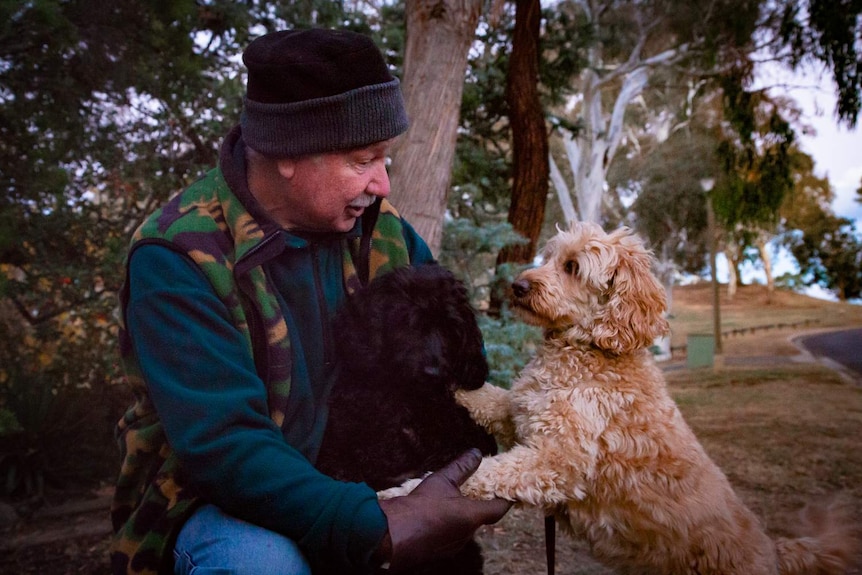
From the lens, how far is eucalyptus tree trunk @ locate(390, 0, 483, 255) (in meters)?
3.87

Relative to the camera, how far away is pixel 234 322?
68.4 inches

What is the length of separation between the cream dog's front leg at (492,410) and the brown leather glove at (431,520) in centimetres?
56

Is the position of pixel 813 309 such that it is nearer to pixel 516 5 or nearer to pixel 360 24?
pixel 516 5

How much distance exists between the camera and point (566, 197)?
14.5 metres

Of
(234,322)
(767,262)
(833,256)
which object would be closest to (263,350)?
(234,322)

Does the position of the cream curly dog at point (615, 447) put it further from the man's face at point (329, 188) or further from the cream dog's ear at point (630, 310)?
the man's face at point (329, 188)

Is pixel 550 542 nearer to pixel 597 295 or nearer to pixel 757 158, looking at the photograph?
pixel 597 295

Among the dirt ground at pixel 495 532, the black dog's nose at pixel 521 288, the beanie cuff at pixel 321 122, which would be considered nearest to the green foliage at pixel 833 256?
the dirt ground at pixel 495 532

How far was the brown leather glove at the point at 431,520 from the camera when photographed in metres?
1.59

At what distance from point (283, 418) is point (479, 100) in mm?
5636

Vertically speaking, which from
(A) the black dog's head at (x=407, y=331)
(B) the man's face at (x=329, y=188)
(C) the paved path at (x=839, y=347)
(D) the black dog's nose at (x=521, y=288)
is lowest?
(C) the paved path at (x=839, y=347)

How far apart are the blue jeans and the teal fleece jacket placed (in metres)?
0.04

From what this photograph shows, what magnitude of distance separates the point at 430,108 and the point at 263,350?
2.53 metres

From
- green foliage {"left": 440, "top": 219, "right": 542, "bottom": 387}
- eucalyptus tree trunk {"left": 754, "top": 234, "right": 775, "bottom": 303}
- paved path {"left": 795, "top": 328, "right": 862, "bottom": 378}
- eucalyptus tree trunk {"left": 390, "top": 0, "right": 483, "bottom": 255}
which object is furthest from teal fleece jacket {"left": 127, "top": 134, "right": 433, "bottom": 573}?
eucalyptus tree trunk {"left": 754, "top": 234, "right": 775, "bottom": 303}
